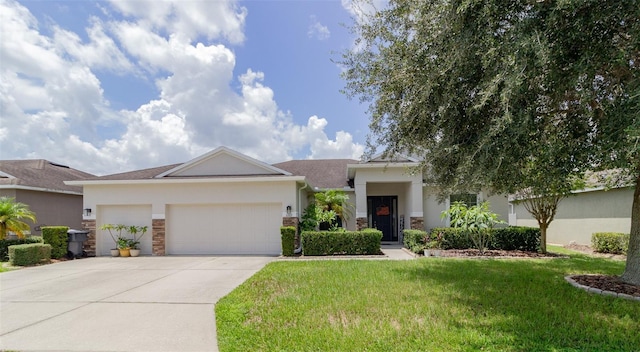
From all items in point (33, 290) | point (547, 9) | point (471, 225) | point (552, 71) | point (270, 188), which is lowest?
point (33, 290)

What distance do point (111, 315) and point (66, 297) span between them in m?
2.17

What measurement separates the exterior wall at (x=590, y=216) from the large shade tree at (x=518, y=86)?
844cm

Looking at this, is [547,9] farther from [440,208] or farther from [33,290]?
[440,208]

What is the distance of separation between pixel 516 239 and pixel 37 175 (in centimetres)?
2235

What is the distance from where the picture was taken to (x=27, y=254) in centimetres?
1151

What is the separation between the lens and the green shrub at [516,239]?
13.2 m

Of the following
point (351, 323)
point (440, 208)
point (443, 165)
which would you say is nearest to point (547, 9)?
point (443, 165)

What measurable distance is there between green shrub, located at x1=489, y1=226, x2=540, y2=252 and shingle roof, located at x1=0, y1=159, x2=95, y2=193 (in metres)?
19.7

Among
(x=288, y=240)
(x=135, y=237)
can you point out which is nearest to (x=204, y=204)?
(x=135, y=237)

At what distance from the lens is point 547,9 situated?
16.0 ft

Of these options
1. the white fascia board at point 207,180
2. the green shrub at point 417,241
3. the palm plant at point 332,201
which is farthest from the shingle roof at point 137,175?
the green shrub at point 417,241

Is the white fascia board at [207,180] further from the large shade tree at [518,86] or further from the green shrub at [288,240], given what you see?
the large shade tree at [518,86]

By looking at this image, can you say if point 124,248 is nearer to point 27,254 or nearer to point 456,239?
point 27,254

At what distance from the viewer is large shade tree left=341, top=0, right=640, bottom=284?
4.64 metres
